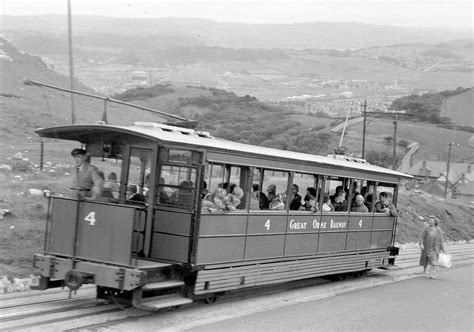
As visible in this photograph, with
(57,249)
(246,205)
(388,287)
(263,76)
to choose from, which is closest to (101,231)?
(57,249)

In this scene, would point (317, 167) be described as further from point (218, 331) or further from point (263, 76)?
point (263, 76)

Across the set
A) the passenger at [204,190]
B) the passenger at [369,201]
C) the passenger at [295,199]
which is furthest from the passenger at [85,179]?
the passenger at [369,201]

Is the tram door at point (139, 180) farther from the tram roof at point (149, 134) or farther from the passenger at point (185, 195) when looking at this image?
the passenger at point (185, 195)

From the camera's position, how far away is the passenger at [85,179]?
1215 centimetres

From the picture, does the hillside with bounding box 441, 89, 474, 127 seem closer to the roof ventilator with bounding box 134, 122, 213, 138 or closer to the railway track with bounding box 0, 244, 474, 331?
the roof ventilator with bounding box 134, 122, 213, 138

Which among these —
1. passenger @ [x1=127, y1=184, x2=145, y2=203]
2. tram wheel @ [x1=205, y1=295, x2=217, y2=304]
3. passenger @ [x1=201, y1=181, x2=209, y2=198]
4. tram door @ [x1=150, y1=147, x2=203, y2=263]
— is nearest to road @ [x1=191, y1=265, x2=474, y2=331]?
tram wheel @ [x1=205, y1=295, x2=217, y2=304]

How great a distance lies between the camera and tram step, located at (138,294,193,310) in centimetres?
1129

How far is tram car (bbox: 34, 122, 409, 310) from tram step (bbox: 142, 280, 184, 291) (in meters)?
0.03

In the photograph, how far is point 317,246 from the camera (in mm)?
16516

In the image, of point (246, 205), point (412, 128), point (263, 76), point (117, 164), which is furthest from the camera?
point (263, 76)

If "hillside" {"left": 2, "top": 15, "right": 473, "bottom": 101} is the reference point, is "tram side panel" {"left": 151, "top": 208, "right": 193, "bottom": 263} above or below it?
below

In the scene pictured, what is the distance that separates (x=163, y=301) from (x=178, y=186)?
1803 millimetres

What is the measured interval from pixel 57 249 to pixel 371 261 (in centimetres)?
944

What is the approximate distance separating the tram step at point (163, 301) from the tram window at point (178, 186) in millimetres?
1429
